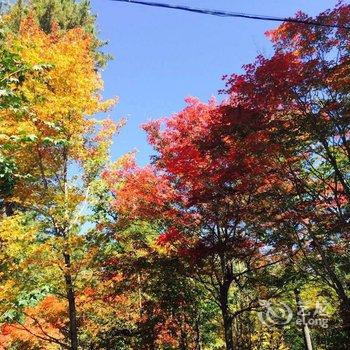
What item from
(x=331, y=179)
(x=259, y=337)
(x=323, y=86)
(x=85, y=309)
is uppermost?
(x=323, y=86)

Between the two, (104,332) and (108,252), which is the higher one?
(108,252)

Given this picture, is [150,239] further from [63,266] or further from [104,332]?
[104,332]

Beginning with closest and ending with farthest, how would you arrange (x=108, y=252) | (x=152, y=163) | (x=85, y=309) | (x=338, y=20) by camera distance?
(x=338, y=20)
(x=108, y=252)
(x=85, y=309)
(x=152, y=163)

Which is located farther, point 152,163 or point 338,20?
point 152,163

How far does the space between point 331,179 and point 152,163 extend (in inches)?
290

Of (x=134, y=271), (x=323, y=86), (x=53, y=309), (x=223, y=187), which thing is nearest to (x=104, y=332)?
(x=53, y=309)

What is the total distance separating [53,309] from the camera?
15.1 m
